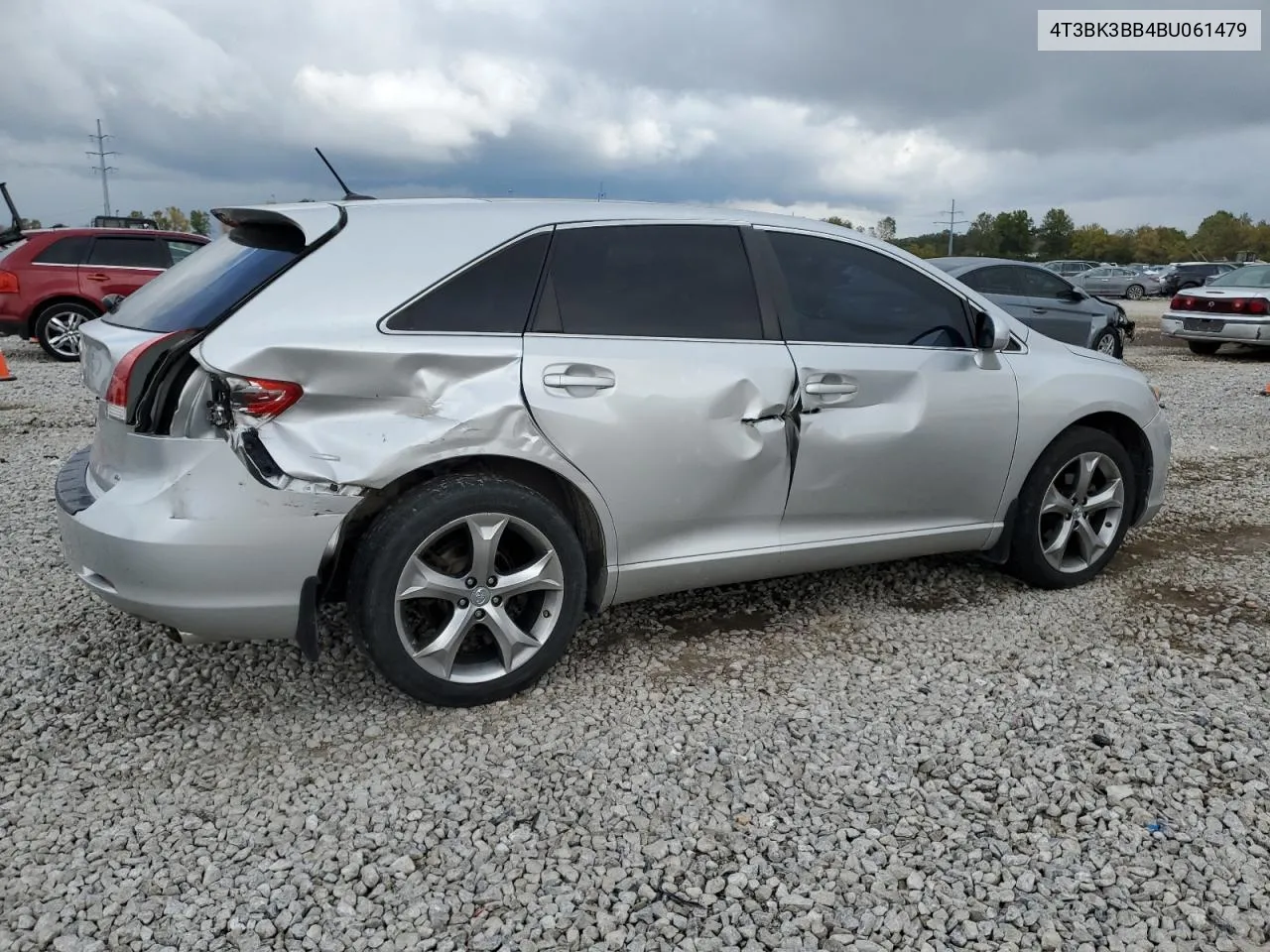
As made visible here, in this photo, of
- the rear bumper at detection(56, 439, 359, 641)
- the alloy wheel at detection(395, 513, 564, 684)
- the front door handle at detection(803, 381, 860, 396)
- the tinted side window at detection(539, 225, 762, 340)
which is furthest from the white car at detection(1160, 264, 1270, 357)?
the rear bumper at detection(56, 439, 359, 641)

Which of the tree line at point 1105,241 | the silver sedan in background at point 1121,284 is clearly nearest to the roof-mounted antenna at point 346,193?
the silver sedan in background at point 1121,284

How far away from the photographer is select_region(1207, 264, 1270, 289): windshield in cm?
1498

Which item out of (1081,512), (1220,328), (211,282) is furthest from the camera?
(1220,328)

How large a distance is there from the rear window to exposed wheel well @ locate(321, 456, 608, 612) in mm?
753

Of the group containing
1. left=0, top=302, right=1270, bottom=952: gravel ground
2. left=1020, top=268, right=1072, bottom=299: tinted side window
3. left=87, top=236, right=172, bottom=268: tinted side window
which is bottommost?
left=0, top=302, right=1270, bottom=952: gravel ground

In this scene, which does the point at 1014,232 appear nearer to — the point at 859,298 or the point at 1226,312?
the point at 1226,312

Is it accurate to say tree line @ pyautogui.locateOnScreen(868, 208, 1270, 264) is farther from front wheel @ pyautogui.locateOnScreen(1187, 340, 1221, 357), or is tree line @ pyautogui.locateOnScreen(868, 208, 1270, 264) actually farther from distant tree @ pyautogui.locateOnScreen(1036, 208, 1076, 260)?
front wheel @ pyautogui.locateOnScreen(1187, 340, 1221, 357)

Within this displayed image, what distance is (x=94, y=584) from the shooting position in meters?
2.98

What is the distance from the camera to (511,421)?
3025 millimetres

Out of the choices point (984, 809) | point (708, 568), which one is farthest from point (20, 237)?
point (984, 809)

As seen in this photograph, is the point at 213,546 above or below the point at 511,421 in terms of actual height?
below

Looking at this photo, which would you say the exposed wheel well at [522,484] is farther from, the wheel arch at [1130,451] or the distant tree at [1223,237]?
the distant tree at [1223,237]

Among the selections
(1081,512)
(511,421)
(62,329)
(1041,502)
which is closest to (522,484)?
(511,421)

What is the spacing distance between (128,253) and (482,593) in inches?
456
